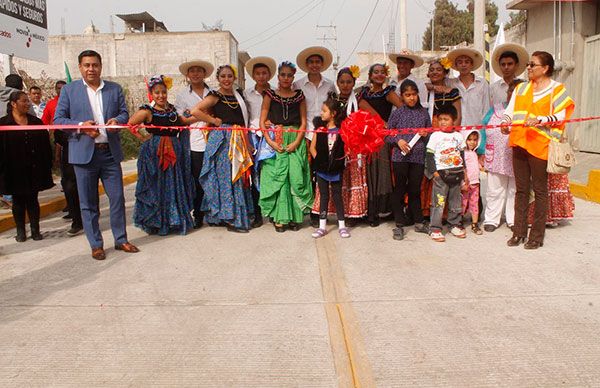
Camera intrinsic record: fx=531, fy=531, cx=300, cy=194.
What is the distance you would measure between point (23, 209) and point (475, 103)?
5267mm

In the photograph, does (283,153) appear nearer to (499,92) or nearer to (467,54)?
(467,54)

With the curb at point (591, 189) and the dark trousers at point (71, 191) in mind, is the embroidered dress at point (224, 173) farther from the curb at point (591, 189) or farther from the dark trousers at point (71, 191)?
the curb at point (591, 189)

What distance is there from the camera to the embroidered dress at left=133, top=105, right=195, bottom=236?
5.86 meters

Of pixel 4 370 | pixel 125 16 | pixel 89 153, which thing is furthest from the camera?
pixel 125 16

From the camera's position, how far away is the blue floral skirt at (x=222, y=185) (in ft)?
19.8

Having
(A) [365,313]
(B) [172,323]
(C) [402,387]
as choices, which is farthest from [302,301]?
(C) [402,387]

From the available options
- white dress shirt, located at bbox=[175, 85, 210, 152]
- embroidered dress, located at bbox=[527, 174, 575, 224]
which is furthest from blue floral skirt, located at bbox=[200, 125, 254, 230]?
embroidered dress, located at bbox=[527, 174, 575, 224]

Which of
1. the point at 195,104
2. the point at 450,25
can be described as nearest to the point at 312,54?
the point at 195,104

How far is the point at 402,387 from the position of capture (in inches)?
105

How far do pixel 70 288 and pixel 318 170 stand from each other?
276cm

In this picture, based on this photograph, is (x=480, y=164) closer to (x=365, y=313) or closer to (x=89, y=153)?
(x=365, y=313)

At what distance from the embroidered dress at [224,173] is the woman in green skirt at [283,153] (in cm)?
27

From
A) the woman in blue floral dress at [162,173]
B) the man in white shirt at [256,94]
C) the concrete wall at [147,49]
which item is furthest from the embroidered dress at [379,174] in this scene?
the concrete wall at [147,49]

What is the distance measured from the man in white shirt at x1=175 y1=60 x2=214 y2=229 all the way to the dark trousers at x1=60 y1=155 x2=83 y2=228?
1400mm
